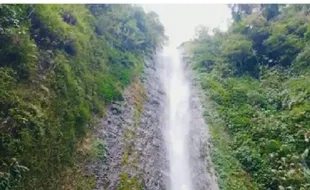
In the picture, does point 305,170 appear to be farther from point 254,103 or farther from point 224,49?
point 224,49

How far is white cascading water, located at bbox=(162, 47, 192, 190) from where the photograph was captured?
44.5 ft

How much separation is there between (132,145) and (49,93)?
3885mm

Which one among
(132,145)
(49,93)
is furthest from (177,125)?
(49,93)

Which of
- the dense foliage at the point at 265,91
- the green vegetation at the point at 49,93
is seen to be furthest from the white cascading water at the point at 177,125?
the green vegetation at the point at 49,93

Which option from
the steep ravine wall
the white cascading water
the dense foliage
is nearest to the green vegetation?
the steep ravine wall

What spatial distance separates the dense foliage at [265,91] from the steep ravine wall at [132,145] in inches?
96.3

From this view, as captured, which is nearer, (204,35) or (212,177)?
(212,177)

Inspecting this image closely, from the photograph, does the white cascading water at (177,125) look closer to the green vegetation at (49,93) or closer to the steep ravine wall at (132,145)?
the steep ravine wall at (132,145)

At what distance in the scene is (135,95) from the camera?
57.7 feet

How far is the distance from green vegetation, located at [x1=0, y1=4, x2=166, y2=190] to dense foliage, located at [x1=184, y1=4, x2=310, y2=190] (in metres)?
5.10

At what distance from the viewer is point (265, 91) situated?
18.3m

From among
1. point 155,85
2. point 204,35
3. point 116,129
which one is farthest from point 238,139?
point 204,35

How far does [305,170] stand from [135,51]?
14427 millimetres

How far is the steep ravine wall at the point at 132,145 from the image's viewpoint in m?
11.7
